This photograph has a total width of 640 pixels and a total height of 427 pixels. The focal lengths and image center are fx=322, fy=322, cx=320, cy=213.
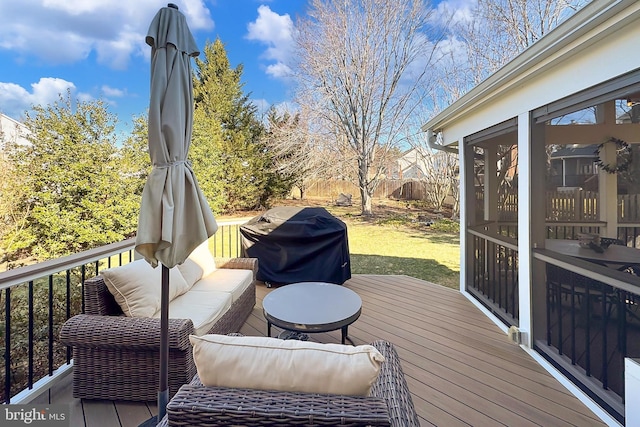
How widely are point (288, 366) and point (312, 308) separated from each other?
4.56 ft

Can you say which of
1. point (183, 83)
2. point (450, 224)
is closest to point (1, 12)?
point (183, 83)

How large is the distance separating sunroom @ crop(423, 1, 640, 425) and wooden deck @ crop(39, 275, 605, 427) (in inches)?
7.4

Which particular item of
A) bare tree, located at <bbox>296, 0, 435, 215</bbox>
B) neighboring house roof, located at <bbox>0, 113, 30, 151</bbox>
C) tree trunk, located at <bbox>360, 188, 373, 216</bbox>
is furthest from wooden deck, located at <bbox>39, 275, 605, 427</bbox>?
bare tree, located at <bbox>296, 0, 435, 215</bbox>

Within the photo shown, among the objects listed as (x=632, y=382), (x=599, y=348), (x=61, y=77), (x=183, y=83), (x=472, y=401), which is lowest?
(x=472, y=401)

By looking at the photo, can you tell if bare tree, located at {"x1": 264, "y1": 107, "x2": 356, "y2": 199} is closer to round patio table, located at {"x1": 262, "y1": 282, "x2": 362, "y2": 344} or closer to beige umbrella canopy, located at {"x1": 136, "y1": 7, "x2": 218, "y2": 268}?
round patio table, located at {"x1": 262, "y1": 282, "x2": 362, "y2": 344}

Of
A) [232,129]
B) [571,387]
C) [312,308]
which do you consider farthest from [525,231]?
[232,129]

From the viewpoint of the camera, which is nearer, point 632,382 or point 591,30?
point 632,382

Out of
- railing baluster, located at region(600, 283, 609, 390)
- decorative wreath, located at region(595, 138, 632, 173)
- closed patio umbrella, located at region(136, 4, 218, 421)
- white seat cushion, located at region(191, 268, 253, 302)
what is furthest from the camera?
white seat cushion, located at region(191, 268, 253, 302)

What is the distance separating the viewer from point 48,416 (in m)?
1.88

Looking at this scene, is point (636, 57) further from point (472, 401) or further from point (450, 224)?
point (450, 224)

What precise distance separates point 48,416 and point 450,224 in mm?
10484

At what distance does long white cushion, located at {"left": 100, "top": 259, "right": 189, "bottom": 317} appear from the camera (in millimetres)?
2188

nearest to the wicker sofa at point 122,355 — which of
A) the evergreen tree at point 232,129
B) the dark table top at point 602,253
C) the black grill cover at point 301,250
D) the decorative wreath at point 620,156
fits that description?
the black grill cover at point 301,250

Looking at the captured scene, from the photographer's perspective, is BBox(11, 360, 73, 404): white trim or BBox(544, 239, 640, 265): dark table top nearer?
BBox(11, 360, 73, 404): white trim
